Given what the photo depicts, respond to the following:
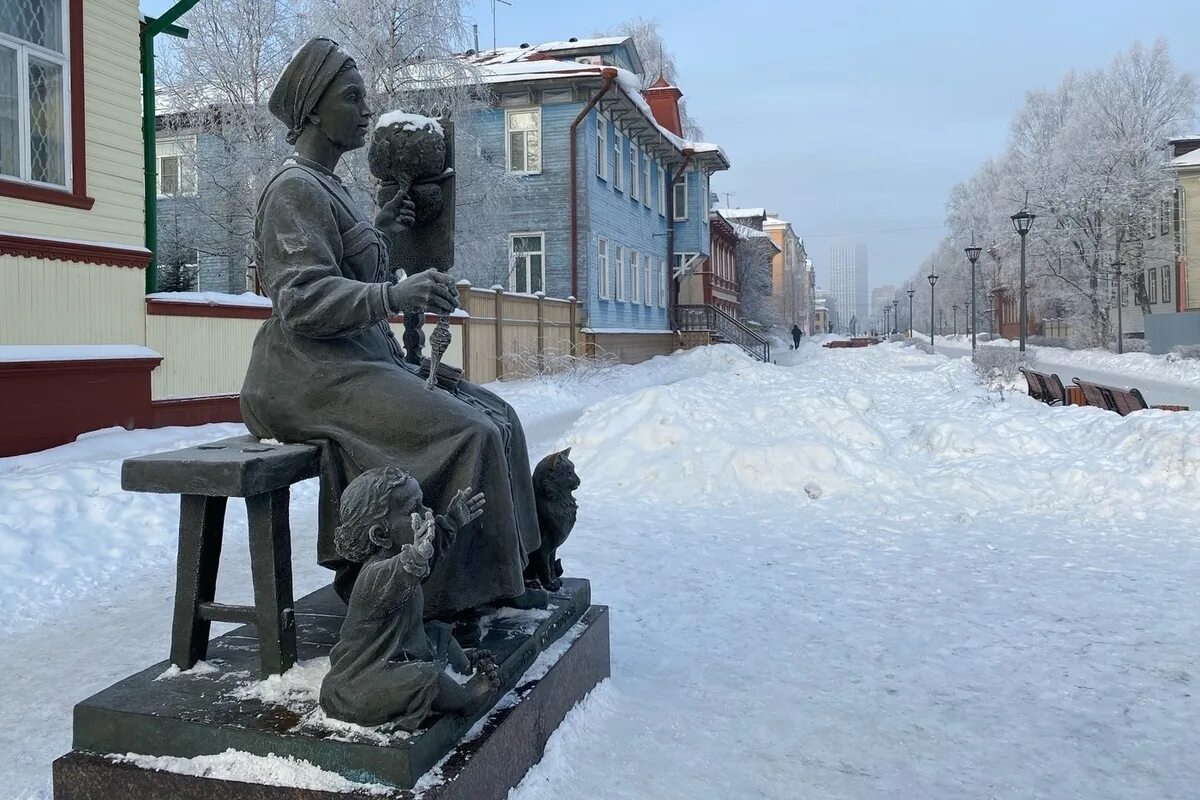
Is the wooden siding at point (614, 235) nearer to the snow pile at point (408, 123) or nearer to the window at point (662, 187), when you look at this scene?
the window at point (662, 187)

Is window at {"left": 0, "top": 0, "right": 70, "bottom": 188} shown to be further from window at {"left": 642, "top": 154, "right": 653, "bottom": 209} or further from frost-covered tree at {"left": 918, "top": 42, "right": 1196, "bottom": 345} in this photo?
frost-covered tree at {"left": 918, "top": 42, "right": 1196, "bottom": 345}

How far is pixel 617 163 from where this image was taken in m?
27.8

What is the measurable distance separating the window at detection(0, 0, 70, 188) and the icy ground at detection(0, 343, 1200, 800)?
110 inches

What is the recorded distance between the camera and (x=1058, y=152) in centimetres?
4194

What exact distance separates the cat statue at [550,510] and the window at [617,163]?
2425 cm

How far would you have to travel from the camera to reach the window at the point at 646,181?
102ft

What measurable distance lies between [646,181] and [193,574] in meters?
29.8

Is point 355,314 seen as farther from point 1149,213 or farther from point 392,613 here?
point 1149,213

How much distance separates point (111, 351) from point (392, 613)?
871cm

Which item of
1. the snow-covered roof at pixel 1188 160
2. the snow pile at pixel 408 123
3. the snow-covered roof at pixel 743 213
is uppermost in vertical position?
the snow-covered roof at pixel 743 213

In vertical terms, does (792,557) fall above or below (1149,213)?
below

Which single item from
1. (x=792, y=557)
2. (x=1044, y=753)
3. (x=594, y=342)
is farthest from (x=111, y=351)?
(x=594, y=342)

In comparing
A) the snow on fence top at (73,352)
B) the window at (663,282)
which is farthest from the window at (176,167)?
the window at (663,282)

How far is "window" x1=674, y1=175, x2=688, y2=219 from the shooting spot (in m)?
36.3
